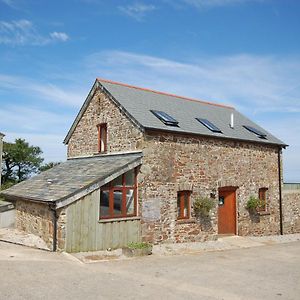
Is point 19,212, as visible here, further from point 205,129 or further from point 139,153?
point 205,129

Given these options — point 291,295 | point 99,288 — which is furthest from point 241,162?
point 99,288

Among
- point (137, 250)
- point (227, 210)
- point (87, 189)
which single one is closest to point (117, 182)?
point (87, 189)

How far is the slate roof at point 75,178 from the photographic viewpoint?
12672 mm

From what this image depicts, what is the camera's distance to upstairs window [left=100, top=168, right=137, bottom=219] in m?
13.4

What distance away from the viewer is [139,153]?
14555 mm

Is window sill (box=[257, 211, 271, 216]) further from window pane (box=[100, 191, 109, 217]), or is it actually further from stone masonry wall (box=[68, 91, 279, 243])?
window pane (box=[100, 191, 109, 217])

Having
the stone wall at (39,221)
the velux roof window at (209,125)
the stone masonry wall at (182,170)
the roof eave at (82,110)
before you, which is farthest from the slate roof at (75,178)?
the velux roof window at (209,125)

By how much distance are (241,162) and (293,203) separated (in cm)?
549

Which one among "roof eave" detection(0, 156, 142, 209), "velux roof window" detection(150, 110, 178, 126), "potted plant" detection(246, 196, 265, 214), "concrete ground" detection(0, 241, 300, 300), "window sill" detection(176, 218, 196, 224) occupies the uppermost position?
"velux roof window" detection(150, 110, 178, 126)

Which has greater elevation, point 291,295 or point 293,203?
point 293,203

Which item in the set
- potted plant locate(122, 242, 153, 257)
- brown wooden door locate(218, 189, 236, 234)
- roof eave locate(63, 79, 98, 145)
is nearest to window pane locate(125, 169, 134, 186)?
potted plant locate(122, 242, 153, 257)

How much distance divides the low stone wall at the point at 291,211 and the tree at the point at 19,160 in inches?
1236

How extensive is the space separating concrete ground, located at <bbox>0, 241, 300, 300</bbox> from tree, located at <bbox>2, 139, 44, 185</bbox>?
3181cm

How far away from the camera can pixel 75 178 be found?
46.3 ft
